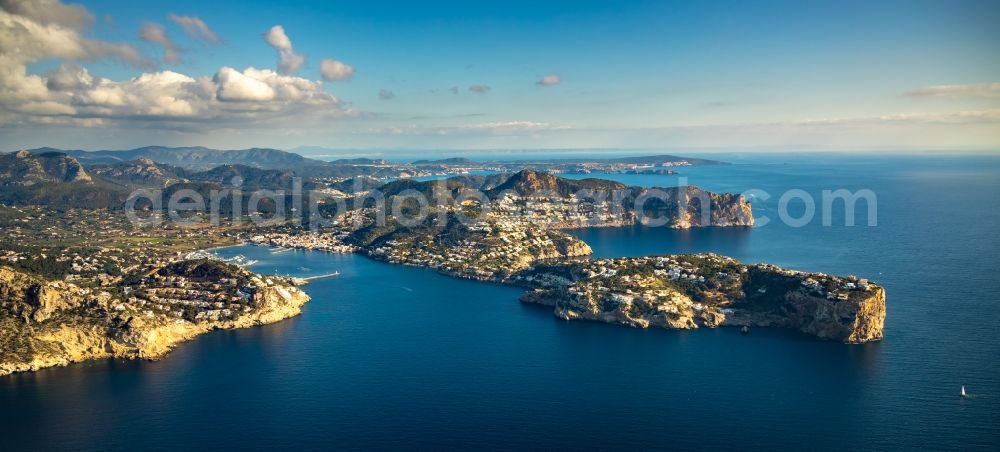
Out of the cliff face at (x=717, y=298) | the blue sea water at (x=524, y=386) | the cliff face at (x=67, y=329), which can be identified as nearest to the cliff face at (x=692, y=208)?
the blue sea water at (x=524, y=386)

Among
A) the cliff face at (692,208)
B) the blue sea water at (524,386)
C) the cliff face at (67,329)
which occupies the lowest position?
the blue sea water at (524,386)

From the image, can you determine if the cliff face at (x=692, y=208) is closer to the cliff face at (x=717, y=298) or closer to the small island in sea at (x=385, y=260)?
the small island in sea at (x=385, y=260)

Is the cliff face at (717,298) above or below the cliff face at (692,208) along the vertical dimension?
below

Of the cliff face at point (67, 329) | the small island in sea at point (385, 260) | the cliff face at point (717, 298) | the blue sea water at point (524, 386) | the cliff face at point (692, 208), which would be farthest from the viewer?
the cliff face at point (692, 208)

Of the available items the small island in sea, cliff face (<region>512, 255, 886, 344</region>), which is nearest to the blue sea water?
cliff face (<region>512, 255, 886, 344</region>)

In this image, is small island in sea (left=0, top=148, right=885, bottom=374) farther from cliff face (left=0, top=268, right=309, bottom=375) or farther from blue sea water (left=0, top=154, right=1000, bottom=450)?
blue sea water (left=0, top=154, right=1000, bottom=450)

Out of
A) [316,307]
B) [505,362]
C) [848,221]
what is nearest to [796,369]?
[505,362]
